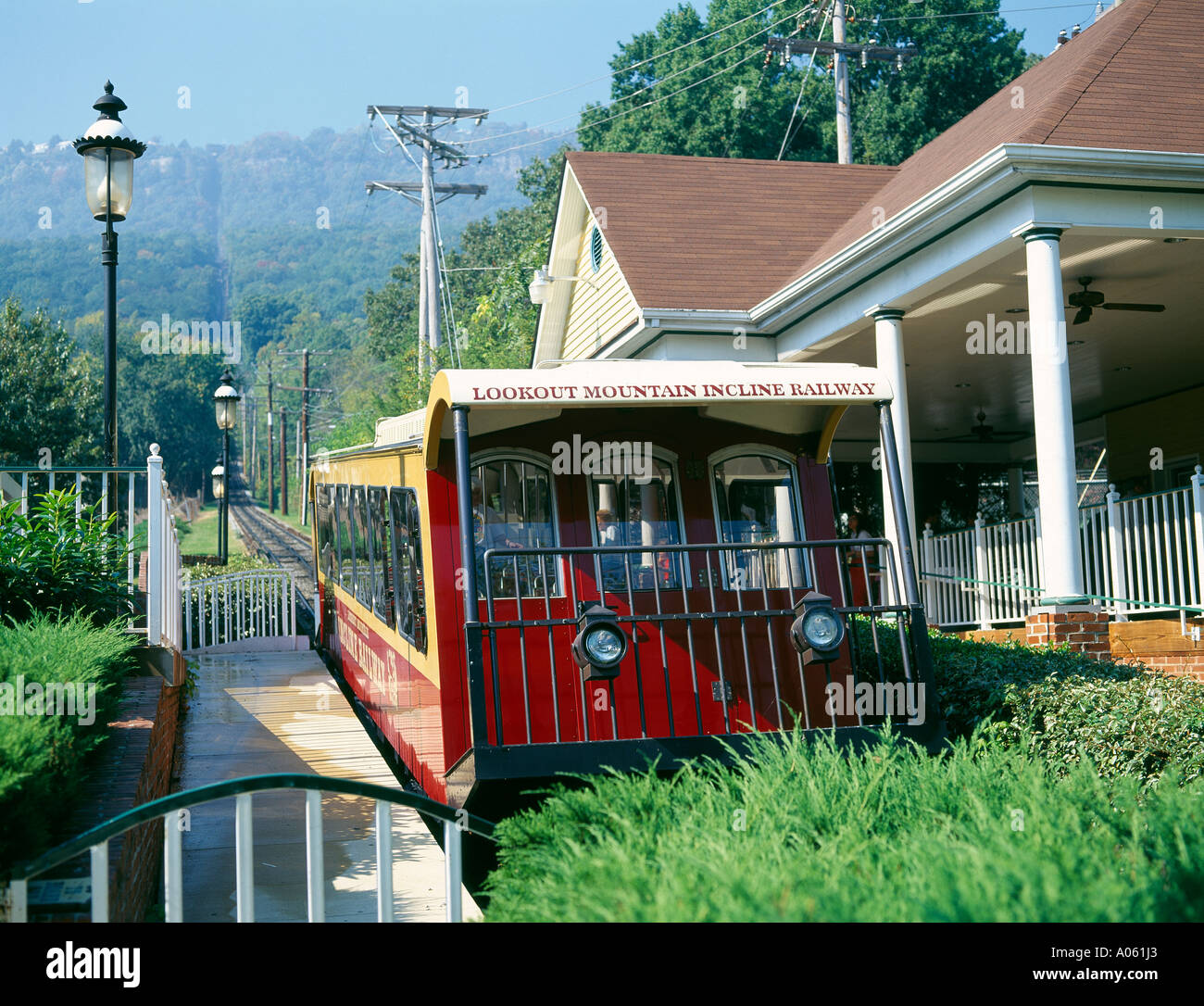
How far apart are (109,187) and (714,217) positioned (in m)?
9.52

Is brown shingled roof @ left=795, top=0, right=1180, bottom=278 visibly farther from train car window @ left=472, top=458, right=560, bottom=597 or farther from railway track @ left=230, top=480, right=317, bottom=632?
railway track @ left=230, top=480, right=317, bottom=632

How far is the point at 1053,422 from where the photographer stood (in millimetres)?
9656

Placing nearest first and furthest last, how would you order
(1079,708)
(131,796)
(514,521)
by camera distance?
1. (131,796)
2. (1079,708)
3. (514,521)

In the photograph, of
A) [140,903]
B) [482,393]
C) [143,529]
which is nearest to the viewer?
[140,903]

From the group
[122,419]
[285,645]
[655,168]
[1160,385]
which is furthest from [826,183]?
[122,419]

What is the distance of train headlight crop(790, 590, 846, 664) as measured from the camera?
6301mm

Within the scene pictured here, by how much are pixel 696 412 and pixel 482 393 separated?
68.5 inches

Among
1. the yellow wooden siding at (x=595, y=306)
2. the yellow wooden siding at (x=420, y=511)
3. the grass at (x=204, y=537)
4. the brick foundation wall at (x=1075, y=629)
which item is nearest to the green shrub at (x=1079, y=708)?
the brick foundation wall at (x=1075, y=629)

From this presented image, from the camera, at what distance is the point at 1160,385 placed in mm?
18500

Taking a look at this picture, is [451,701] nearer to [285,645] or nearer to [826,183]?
[285,645]

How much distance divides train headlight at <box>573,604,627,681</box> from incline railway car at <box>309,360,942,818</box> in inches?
0.4

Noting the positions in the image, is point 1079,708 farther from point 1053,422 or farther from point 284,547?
point 284,547

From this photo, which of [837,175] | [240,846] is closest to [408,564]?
[240,846]

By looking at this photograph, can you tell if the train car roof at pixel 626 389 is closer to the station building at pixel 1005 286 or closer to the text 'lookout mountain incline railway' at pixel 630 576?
the text 'lookout mountain incline railway' at pixel 630 576
